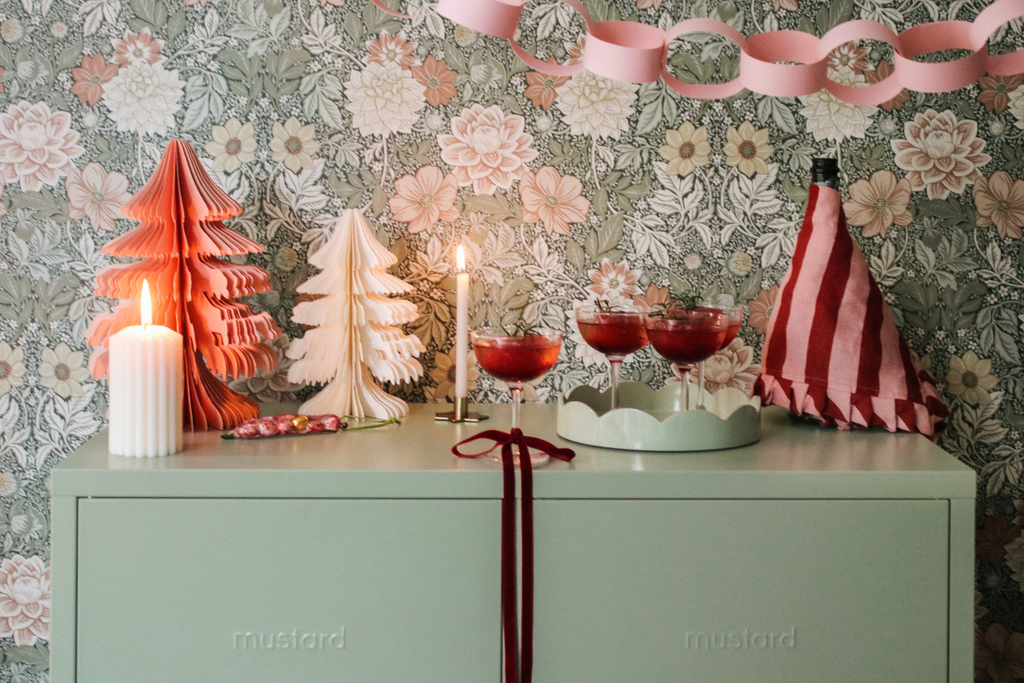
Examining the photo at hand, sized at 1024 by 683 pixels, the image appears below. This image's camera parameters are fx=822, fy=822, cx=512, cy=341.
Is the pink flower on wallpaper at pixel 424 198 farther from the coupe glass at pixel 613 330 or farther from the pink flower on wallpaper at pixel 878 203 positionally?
the pink flower on wallpaper at pixel 878 203

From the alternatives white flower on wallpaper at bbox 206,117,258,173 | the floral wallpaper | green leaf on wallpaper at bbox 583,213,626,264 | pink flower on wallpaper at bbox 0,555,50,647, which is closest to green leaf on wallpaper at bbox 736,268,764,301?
the floral wallpaper

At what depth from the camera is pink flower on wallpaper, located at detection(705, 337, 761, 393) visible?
1.56 m

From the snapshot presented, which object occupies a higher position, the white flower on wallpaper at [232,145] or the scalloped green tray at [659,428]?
the white flower on wallpaper at [232,145]

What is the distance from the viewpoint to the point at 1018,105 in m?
1.53

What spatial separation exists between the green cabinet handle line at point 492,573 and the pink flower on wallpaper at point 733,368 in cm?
46

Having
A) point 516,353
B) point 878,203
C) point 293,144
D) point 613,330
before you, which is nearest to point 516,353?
point 516,353

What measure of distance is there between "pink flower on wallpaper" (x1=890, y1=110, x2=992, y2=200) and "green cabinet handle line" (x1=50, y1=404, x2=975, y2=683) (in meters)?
0.66

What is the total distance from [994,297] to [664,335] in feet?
→ 2.49

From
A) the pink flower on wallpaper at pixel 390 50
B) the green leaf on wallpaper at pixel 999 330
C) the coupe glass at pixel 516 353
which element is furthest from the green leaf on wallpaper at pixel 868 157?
the pink flower on wallpaper at pixel 390 50

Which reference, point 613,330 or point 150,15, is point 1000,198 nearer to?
point 613,330

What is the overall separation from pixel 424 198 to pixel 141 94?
542 mm

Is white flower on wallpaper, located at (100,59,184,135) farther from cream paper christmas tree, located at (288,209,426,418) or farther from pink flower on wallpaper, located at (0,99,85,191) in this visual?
cream paper christmas tree, located at (288,209,426,418)

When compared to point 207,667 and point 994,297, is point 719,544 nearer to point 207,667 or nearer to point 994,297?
point 207,667

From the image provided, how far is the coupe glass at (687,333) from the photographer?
1205mm
